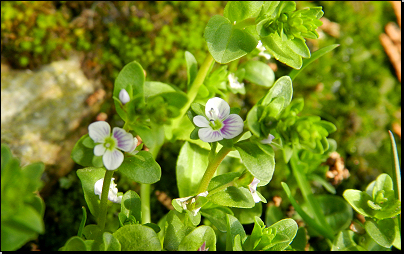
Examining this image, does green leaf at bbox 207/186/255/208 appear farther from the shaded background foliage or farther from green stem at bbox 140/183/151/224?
the shaded background foliage

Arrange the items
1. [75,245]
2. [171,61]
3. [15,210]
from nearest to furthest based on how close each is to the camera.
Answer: [15,210], [75,245], [171,61]

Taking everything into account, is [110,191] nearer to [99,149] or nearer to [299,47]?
[99,149]

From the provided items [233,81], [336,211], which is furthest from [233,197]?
[336,211]

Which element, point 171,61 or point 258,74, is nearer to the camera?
point 258,74

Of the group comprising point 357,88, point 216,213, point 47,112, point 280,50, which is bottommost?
point 357,88

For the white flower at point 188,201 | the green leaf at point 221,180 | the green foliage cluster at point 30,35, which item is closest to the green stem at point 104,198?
the white flower at point 188,201

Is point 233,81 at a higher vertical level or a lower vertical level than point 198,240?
higher

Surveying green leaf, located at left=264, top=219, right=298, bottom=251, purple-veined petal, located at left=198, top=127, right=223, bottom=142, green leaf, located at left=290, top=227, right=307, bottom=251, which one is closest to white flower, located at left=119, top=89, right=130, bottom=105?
purple-veined petal, located at left=198, top=127, right=223, bottom=142

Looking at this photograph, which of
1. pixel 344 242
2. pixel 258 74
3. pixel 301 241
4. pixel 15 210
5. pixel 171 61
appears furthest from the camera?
pixel 171 61
